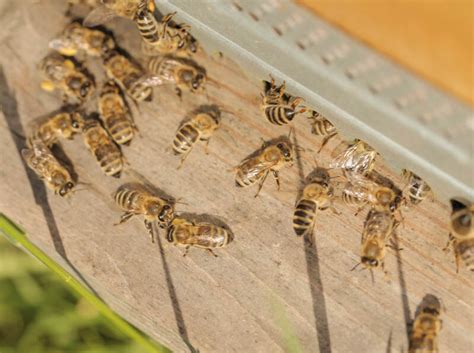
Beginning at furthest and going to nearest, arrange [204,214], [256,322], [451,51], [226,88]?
[226,88]
[204,214]
[256,322]
[451,51]

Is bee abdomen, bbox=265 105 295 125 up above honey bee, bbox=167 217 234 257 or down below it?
above

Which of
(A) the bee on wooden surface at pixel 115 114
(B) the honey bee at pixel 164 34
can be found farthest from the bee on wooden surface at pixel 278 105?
(A) the bee on wooden surface at pixel 115 114

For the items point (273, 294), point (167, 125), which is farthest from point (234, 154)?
point (273, 294)

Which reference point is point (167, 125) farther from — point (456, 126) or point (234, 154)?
point (456, 126)

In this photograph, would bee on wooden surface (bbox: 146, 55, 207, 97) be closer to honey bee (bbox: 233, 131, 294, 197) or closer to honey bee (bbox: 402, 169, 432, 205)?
honey bee (bbox: 233, 131, 294, 197)

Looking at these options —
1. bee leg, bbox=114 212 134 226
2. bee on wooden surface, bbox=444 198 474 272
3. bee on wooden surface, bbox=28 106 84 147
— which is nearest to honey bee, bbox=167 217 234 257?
bee leg, bbox=114 212 134 226

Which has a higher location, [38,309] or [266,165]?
[266,165]
